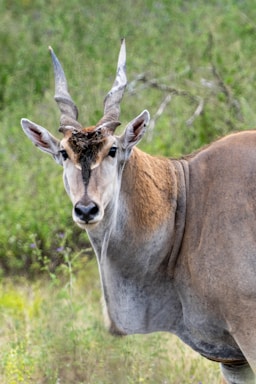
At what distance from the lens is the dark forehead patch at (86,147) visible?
568 cm

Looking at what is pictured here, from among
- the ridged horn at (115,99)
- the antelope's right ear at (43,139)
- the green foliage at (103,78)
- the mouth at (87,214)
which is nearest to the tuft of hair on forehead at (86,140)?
the ridged horn at (115,99)

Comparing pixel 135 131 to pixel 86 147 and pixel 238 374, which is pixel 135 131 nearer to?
pixel 86 147

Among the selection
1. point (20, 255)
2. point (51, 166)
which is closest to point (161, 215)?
point (20, 255)

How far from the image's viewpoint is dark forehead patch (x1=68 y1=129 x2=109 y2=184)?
18.6 feet

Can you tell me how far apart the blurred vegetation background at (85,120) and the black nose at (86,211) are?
68.0 inches

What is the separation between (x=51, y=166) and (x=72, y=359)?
3.19 meters

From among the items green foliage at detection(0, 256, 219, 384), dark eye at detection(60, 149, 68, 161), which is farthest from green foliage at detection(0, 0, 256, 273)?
dark eye at detection(60, 149, 68, 161)

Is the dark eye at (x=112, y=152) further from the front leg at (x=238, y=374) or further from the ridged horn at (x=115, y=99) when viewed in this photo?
the front leg at (x=238, y=374)

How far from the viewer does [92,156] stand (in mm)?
5695

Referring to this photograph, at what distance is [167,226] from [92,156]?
2.35ft

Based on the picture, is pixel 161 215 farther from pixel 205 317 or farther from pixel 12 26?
pixel 12 26

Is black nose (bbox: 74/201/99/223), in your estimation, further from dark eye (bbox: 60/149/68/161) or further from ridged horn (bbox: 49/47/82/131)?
ridged horn (bbox: 49/47/82/131)

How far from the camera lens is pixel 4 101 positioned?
12.7 m

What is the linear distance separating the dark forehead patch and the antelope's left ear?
20 cm
